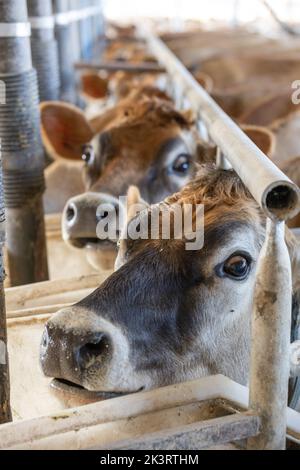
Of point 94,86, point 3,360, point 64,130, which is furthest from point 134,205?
point 94,86

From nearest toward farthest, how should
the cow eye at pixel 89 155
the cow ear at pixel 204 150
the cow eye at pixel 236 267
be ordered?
the cow eye at pixel 236 267 → the cow ear at pixel 204 150 → the cow eye at pixel 89 155

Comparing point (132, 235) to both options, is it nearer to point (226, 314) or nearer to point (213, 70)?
point (226, 314)

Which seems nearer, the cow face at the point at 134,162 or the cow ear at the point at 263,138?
the cow face at the point at 134,162

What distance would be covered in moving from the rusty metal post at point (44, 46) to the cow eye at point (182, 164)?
48.2 inches

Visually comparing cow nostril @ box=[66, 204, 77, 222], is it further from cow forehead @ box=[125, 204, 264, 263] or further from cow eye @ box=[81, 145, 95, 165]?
cow forehead @ box=[125, 204, 264, 263]

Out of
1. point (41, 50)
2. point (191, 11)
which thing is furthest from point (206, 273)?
point (191, 11)

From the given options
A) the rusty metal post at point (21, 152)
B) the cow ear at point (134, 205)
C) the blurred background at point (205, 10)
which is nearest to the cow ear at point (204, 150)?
the rusty metal post at point (21, 152)

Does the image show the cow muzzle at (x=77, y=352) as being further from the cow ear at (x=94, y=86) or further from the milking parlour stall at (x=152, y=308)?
the cow ear at (x=94, y=86)

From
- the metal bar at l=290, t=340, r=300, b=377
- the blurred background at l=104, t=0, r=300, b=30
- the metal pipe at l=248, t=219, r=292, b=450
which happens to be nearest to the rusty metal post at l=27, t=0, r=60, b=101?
the metal bar at l=290, t=340, r=300, b=377

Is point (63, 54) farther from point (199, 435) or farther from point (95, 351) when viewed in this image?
point (199, 435)

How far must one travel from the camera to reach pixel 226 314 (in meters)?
1.93

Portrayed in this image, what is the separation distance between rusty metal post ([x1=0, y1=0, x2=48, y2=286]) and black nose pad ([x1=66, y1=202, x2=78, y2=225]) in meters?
0.15

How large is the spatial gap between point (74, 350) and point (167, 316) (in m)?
0.30

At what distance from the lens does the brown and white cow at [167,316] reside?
5.64 ft
